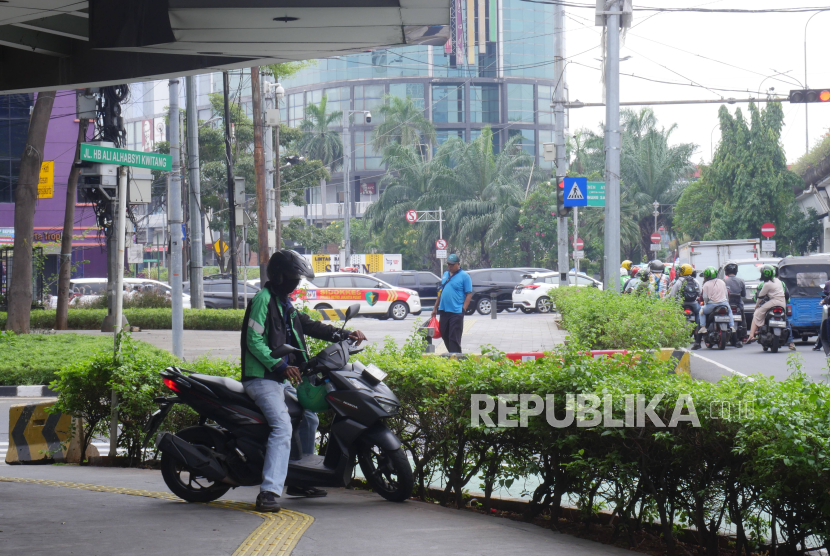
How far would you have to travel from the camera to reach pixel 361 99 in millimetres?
79875

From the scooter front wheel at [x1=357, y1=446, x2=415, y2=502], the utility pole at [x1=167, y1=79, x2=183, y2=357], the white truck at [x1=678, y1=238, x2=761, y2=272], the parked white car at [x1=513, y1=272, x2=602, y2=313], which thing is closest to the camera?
the scooter front wheel at [x1=357, y1=446, x2=415, y2=502]

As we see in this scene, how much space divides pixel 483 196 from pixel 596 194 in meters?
34.1

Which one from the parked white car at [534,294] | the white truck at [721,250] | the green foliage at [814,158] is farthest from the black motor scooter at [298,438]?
the green foliage at [814,158]

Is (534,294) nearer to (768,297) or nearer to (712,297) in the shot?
(712,297)

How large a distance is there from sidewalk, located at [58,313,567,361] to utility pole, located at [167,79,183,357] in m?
2.02

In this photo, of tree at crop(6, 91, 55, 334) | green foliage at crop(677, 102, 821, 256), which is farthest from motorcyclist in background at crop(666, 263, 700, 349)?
green foliage at crop(677, 102, 821, 256)

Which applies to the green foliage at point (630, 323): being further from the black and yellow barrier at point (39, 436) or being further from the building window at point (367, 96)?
the building window at point (367, 96)

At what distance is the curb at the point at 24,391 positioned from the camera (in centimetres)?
1349

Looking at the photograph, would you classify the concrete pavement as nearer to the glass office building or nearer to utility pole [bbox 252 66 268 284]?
utility pole [bbox 252 66 268 284]

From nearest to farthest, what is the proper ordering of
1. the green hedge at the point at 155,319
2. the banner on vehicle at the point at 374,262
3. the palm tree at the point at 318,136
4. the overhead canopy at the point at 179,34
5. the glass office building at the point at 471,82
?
1. the overhead canopy at the point at 179,34
2. the green hedge at the point at 155,319
3. the banner on vehicle at the point at 374,262
4. the palm tree at the point at 318,136
5. the glass office building at the point at 471,82

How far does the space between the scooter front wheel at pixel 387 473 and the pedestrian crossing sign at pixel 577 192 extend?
1326cm

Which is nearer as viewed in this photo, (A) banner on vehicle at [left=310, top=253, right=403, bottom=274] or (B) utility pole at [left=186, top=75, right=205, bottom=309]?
(B) utility pole at [left=186, top=75, right=205, bottom=309]

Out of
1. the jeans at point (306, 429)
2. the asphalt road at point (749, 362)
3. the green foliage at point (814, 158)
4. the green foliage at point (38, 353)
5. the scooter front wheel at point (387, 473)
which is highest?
the green foliage at point (814, 158)

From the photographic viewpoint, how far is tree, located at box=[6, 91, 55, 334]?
62.7 ft
